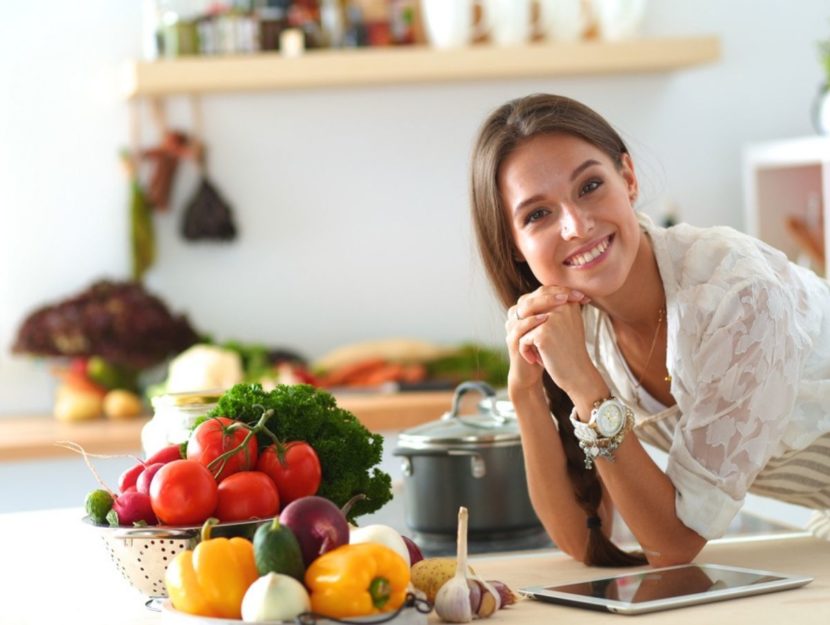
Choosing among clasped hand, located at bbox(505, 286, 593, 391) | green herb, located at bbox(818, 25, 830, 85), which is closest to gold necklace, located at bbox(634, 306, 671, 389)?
clasped hand, located at bbox(505, 286, 593, 391)

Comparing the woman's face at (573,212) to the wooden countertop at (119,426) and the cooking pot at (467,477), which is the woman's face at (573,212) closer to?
the cooking pot at (467,477)

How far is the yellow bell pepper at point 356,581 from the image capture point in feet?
4.19

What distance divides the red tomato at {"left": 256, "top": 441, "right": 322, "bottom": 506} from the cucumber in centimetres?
20

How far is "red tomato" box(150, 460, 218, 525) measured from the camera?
1.45 metres

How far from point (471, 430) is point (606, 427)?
1.25 feet

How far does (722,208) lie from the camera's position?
438cm

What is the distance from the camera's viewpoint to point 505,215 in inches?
77.9

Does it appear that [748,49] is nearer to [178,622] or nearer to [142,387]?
[142,387]

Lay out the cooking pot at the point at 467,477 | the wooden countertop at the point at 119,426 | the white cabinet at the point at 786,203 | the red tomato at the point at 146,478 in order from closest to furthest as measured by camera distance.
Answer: the red tomato at the point at 146,478, the cooking pot at the point at 467,477, the wooden countertop at the point at 119,426, the white cabinet at the point at 786,203

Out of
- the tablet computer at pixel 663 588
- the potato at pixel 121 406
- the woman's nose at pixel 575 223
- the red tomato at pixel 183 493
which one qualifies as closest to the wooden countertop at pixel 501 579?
the tablet computer at pixel 663 588

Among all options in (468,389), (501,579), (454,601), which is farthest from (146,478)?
(468,389)

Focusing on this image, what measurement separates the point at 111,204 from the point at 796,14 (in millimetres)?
2252

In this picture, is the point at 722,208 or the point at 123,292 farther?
the point at 722,208

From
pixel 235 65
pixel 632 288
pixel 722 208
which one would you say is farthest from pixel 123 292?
pixel 632 288
